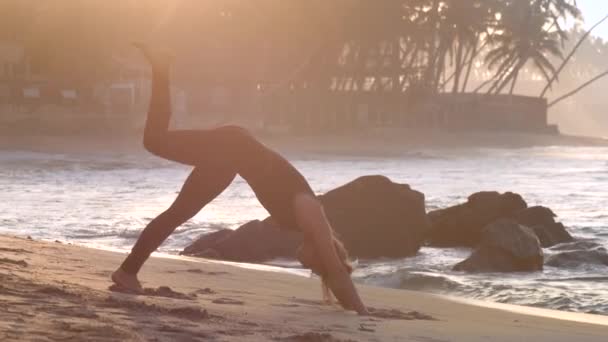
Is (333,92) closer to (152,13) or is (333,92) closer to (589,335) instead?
(152,13)

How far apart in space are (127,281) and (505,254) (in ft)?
20.9

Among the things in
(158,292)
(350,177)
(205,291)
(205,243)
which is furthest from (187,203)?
(350,177)

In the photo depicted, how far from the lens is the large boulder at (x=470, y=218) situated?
1524 cm

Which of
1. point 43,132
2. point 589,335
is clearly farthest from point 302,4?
point 589,335

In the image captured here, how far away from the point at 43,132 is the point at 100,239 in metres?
31.4

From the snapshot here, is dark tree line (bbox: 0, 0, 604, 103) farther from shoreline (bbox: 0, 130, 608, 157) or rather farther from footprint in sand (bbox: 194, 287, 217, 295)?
footprint in sand (bbox: 194, 287, 217, 295)

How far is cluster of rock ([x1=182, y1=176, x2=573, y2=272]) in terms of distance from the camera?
12.5 m

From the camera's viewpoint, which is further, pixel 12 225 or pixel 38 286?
pixel 12 225

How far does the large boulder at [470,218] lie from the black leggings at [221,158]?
28.3ft

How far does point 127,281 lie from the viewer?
22.1 ft

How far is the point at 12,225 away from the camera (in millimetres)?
15844

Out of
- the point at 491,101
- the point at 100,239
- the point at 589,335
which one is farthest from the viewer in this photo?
the point at 491,101

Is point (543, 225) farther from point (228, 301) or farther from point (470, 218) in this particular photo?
point (228, 301)

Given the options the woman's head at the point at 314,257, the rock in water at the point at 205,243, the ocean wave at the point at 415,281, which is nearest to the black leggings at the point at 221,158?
the woman's head at the point at 314,257
